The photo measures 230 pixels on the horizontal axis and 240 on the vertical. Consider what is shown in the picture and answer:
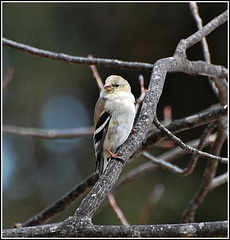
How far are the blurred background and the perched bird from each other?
2245mm

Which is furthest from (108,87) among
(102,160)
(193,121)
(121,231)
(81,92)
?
(81,92)

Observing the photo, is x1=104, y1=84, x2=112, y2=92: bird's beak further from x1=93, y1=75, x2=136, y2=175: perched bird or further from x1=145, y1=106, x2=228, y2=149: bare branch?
x1=145, y1=106, x2=228, y2=149: bare branch

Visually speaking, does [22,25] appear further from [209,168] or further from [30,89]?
[209,168]

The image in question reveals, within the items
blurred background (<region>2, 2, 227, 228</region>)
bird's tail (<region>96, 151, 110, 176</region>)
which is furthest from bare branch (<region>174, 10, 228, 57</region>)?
blurred background (<region>2, 2, 227, 228</region>)

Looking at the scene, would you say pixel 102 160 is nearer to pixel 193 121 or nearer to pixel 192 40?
pixel 193 121

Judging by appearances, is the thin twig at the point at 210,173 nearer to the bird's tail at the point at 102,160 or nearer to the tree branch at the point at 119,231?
the bird's tail at the point at 102,160

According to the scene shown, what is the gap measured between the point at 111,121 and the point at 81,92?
3.55m

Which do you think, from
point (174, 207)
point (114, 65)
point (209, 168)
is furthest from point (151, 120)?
point (174, 207)

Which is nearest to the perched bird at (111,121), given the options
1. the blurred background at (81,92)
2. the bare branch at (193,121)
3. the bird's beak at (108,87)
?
the bird's beak at (108,87)

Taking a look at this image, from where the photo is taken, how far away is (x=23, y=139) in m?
5.74

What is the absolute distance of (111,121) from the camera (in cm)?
229

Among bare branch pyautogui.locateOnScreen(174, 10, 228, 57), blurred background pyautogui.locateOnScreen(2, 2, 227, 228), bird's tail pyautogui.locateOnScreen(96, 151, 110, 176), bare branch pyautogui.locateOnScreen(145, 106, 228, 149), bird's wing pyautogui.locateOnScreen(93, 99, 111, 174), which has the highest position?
blurred background pyautogui.locateOnScreen(2, 2, 227, 228)

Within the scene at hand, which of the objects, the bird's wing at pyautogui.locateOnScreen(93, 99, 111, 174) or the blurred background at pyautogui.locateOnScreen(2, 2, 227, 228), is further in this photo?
the blurred background at pyautogui.locateOnScreen(2, 2, 227, 228)

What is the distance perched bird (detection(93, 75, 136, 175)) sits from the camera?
2222mm
